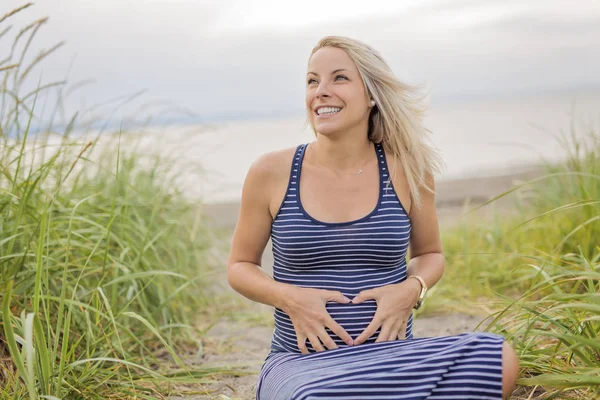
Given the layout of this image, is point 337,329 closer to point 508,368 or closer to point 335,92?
point 508,368

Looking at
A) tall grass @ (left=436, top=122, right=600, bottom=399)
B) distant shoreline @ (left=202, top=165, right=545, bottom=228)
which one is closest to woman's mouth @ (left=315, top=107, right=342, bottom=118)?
tall grass @ (left=436, top=122, right=600, bottom=399)

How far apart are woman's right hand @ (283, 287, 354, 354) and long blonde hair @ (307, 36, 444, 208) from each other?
55cm

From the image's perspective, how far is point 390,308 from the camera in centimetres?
232

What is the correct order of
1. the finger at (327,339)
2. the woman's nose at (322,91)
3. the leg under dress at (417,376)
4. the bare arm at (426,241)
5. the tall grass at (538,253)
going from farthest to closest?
the tall grass at (538,253) → the bare arm at (426,241) → the woman's nose at (322,91) → the finger at (327,339) → the leg under dress at (417,376)

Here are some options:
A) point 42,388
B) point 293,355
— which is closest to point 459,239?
point 293,355

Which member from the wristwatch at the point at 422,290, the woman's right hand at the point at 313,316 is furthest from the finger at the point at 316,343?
the wristwatch at the point at 422,290

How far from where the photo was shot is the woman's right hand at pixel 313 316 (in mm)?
2262

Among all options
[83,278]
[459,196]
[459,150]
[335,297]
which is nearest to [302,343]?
[335,297]

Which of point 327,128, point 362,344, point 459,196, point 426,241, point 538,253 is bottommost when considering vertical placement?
point 459,196

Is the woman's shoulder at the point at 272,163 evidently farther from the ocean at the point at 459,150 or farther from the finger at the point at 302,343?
the ocean at the point at 459,150

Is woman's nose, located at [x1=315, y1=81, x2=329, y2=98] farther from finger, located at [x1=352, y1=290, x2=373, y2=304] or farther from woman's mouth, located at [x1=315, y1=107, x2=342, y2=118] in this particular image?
finger, located at [x1=352, y1=290, x2=373, y2=304]

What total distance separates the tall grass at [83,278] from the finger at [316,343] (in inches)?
21.0

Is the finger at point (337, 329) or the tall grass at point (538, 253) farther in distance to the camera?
the tall grass at point (538, 253)

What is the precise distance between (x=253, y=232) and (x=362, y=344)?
0.60m
